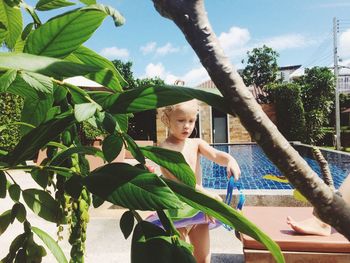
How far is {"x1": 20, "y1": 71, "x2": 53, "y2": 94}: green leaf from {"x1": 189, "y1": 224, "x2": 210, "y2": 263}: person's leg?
3.29 meters

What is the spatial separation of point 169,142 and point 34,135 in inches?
116

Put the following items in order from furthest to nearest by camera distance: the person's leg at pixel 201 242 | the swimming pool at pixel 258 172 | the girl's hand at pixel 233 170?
the swimming pool at pixel 258 172, the person's leg at pixel 201 242, the girl's hand at pixel 233 170

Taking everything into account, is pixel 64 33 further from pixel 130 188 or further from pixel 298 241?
pixel 298 241

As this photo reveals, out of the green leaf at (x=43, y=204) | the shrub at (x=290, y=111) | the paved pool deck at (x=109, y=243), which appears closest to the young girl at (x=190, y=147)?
the paved pool deck at (x=109, y=243)

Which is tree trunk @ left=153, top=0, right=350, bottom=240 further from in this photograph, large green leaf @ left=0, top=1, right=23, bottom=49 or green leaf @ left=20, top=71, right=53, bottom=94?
large green leaf @ left=0, top=1, right=23, bottom=49

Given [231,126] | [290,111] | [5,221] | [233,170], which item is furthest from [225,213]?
[290,111]

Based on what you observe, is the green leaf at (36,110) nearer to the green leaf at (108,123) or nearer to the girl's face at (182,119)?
the green leaf at (108,123)

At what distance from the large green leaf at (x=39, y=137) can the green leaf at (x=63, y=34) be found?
0.40 ft

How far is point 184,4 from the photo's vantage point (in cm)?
29

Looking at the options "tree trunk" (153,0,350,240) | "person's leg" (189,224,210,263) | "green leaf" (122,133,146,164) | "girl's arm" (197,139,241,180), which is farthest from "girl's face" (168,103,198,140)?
"tree trunk" (153,0,350,240)

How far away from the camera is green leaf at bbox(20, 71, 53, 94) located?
0.47 metres

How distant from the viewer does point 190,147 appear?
3617 millimetres

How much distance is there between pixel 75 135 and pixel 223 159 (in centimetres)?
254

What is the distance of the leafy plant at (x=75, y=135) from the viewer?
0.48 metres
